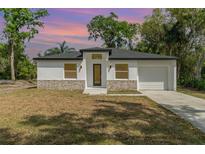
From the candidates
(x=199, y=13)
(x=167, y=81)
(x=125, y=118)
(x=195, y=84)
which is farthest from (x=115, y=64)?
(x=199, y=13)

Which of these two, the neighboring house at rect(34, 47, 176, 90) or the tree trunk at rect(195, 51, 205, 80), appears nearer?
the neighboring house at rect(34, 47, 176, 90)

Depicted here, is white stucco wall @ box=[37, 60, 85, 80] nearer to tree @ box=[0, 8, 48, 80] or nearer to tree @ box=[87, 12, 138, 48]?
tree @ box=[0, 8, 48, 80]

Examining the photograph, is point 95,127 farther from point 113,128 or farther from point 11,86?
point 11,86

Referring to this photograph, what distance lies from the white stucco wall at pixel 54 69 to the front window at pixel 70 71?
10.2 inches

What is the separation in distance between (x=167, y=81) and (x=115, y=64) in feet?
15.4

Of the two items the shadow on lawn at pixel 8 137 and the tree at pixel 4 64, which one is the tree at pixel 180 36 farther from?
the shadow on lawn at pixel 8 137

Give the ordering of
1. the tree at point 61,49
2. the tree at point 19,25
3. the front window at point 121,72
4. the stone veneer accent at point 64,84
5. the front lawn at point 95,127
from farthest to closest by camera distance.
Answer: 1. the tree at point 61,49
2. the tree at point 19,25
3. the stone veneer accent at point 64,84
4. the front window at point 121,72
5. the front lawn at point 95,127

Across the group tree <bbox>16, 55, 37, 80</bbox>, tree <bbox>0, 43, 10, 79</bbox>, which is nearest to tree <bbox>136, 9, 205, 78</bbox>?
tree <bbox>16, 55, 37, 80</bbox>

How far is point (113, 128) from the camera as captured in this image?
7.79 m

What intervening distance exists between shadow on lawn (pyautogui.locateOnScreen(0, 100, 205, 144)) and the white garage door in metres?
11.3

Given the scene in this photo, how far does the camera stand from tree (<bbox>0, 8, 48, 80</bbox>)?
3284 centimetres

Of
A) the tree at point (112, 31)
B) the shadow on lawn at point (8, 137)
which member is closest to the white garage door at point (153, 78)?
the shadow on lawn at point (8, 137)

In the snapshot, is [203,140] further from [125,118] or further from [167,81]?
[167,81]

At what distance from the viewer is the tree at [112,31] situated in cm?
4156
